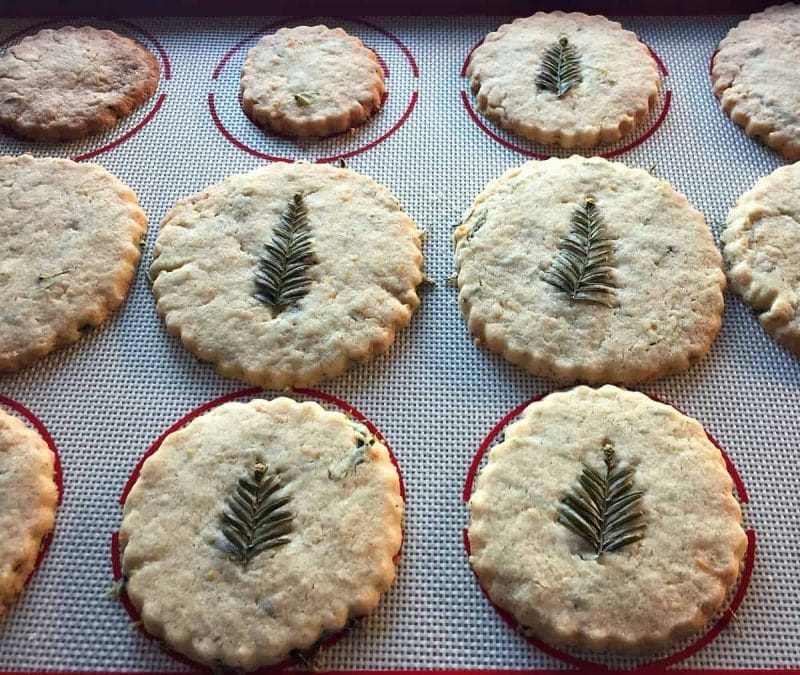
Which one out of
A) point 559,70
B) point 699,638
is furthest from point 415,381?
point 559,70

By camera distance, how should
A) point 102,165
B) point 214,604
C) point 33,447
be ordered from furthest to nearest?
point 102,165, point 33,447, point 214,604

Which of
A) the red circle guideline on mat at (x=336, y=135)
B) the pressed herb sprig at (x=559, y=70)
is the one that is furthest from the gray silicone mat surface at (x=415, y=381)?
the pressed herb sprig at (x=559, y=70)

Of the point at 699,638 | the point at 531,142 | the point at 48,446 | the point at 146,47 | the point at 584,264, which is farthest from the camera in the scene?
the point at 146,47

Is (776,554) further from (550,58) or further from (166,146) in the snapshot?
(166,146)

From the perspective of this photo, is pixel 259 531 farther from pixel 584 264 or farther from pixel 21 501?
pixel 584 264

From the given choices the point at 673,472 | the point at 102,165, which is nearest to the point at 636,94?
the point at 673,472

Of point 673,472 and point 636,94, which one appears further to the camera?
point 636,94

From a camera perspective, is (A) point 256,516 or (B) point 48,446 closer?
(A) point 256,516

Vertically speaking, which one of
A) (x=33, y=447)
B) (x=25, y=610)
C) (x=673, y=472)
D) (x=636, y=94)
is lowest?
(x=25, y=610)
